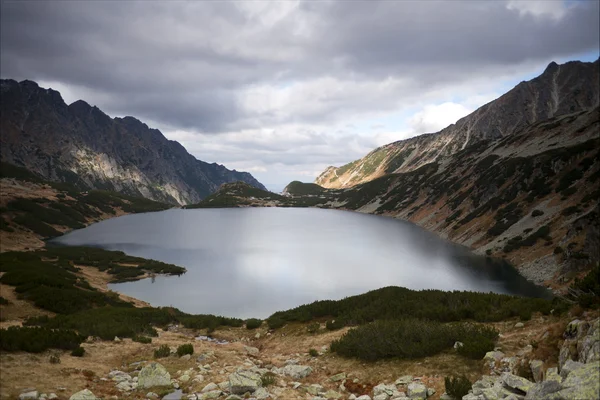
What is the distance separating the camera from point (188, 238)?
354 ft

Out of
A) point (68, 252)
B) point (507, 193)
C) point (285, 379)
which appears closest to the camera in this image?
point (285, 379)

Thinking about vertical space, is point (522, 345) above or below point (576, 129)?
below

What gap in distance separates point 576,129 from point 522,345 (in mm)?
117237

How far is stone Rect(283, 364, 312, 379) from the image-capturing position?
1589 cm

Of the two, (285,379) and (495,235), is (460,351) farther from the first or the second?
(495,235)

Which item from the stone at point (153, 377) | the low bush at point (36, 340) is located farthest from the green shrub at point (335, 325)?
the low bush at point (36, 340)

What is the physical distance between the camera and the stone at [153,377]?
45.0ft

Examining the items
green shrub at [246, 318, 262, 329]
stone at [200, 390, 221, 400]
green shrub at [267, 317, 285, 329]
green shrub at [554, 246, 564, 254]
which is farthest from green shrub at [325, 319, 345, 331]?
green shrub at [554, 246, 564, 254]

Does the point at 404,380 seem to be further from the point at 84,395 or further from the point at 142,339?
the point at 142,339

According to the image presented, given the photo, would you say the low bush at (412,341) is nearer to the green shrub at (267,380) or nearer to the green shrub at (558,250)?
the green shrub at (267,380)

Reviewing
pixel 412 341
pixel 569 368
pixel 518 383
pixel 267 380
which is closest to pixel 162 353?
pixel 267 380

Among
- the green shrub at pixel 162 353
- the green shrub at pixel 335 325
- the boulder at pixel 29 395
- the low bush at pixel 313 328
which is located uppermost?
the boulder at pixel 29 395

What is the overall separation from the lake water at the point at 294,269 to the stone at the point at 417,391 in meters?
30.3

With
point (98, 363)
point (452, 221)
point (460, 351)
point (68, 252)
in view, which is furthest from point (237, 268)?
point (452, 221)
